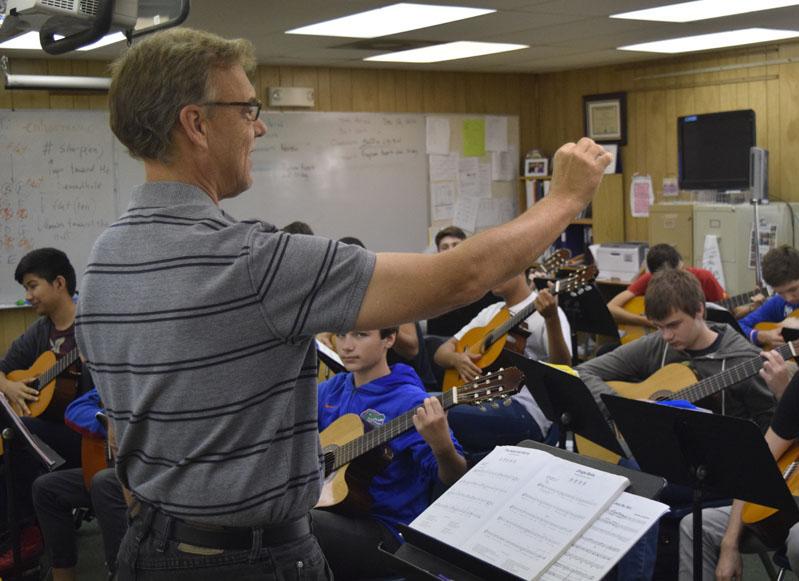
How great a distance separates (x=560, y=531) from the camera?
5.34 ft

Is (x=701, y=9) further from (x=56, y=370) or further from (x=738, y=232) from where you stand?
(x=56, y=370)

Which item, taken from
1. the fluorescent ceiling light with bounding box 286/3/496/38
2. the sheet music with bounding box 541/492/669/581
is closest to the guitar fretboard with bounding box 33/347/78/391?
the fluorescent ceiling light with bounding box 286/3/496/38

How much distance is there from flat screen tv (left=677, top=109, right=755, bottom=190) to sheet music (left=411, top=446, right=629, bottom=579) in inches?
233

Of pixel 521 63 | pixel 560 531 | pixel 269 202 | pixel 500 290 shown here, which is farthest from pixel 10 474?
pixel 521 63

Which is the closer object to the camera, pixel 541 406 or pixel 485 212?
pixel 541 406

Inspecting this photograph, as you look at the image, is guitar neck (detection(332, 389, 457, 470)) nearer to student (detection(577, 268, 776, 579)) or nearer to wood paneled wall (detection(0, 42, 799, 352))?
student (detection(577, 268, 776, 579))

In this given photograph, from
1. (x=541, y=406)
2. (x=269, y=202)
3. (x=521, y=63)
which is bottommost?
(x=541, y=406)

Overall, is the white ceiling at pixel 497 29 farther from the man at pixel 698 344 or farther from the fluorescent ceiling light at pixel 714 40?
the man at pixel 698 344

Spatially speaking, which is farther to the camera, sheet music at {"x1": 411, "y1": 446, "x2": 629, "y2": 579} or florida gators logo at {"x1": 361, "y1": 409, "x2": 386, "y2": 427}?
florida gators logo at {"x1": 361, "y1": 409, "x2": 386, "y2": 427}

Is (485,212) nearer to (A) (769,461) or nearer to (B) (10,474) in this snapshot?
(B) (10,474)

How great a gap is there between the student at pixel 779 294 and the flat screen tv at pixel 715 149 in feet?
7.64

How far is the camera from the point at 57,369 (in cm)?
420

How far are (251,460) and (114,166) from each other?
5.94 meters

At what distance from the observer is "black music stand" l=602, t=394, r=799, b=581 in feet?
7.82
